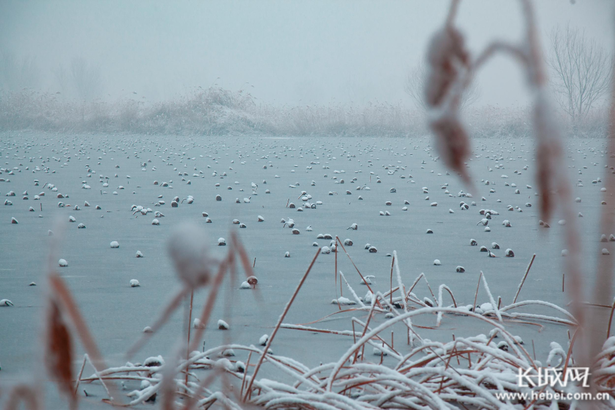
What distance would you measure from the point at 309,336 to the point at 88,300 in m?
1.22

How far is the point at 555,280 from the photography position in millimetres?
3107

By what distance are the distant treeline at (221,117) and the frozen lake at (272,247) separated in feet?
67.7

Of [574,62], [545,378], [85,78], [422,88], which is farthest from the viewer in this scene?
[85,78]

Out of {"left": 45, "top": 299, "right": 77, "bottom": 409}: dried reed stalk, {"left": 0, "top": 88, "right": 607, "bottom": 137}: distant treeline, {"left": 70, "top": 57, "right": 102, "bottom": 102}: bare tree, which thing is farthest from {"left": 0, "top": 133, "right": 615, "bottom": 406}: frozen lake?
{"left": 70, "top": 57, "right": 102, "bottom": 102}: bare tree

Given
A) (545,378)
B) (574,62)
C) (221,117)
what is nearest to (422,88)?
(545,378)

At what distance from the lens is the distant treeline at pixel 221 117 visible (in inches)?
1148

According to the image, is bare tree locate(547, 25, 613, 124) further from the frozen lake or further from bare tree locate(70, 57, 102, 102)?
bare tree locate(70, 57, 102, 102)

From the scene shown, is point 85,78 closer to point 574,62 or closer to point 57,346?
point 574,62

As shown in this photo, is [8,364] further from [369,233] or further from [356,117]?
[356,117]

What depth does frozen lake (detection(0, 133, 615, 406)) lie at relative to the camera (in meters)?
2.17

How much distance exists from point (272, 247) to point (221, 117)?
29891mm

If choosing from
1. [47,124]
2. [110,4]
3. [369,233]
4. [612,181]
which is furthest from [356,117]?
[110,4]

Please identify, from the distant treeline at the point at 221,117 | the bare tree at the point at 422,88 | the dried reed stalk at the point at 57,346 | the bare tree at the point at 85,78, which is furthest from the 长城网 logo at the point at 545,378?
the bare tree at the point at 85,78

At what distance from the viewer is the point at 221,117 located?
3294 centimetres
